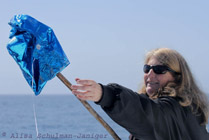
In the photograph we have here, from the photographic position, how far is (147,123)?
2.13 metres

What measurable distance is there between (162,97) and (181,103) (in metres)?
0.12

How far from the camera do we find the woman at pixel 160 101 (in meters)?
2.06

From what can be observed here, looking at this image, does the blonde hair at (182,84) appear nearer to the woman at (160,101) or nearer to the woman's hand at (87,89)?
the woman at (160,101)

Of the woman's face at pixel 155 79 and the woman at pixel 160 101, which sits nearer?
the woman at pixel 160 101

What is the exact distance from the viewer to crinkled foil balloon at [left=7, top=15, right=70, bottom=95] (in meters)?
2.34

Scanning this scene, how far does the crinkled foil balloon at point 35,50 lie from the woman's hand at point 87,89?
0.41 metres

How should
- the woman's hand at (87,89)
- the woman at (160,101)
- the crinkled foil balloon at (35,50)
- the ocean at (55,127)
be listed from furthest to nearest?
the ocean at (55,127) < the crinkled foil balloon at (35,50) < the woman at (160,101) < the woman's hand at (87,89)

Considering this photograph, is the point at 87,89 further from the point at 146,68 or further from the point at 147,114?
the point at 146,68

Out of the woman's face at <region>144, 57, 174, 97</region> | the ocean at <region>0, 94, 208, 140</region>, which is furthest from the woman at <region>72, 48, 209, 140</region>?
the ocean at <region>0, 94, 208, 140</region>

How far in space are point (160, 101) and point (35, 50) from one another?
81cm

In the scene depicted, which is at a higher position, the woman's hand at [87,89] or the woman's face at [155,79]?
the woman's hand at [87,89]

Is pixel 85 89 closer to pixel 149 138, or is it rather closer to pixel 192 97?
pixel 149 138

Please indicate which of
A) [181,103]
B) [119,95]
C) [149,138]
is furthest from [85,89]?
[181,103]

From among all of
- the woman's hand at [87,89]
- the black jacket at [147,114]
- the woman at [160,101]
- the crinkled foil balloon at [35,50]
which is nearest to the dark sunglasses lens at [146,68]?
the woman at [160,101]
